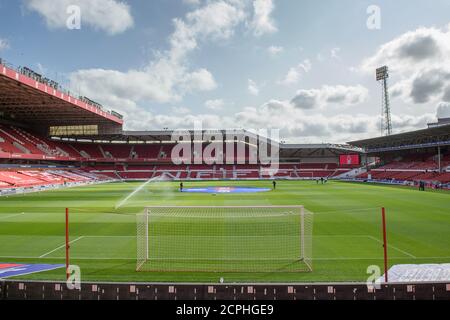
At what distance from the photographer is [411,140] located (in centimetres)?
5131

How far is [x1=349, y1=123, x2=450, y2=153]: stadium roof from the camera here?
138 feet

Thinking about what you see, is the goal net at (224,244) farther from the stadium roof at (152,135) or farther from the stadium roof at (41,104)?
the stadium roof at (152,135)

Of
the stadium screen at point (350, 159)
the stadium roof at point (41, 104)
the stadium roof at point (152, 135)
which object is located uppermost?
the stadium roof at point (41, 104)

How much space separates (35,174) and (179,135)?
29102mm

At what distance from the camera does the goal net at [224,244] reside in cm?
888

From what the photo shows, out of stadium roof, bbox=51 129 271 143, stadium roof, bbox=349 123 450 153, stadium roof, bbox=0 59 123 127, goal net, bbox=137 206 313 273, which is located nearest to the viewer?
goal net, bbox=137 206 313 273

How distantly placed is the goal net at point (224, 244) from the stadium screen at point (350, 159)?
2262 inches

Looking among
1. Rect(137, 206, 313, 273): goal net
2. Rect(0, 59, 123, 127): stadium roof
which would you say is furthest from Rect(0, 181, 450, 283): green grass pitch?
Rect(0, 59, 123, 127): stadium roof

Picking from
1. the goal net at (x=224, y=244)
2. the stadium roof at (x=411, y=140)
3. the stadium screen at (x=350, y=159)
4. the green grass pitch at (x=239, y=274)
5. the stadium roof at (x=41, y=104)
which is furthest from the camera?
the stadium screen at (x=350, y=159)

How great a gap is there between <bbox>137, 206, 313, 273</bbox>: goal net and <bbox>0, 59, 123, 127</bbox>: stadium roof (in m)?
22.9

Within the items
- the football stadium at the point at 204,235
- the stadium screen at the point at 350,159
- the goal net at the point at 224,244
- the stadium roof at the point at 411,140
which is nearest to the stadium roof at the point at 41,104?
the football stadium at the point at 204,235

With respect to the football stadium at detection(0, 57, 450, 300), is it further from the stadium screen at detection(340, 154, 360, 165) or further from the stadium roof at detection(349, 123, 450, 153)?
the stadium screen at detection(340, 154, 360, 165)

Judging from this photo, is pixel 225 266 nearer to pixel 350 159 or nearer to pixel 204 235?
pixel 204 235
